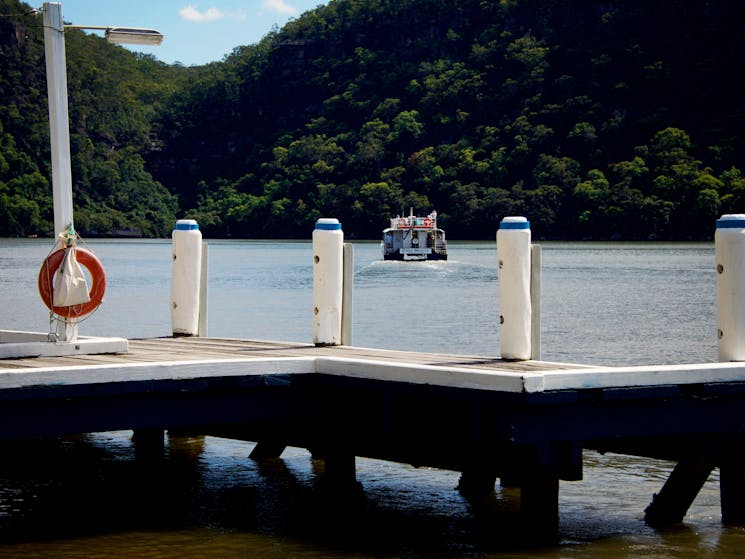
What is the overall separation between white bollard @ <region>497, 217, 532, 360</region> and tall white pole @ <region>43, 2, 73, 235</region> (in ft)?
11.7

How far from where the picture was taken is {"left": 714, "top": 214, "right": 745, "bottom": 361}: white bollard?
33.0ft

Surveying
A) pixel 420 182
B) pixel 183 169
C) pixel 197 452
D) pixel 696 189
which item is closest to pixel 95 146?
pixel 183 169

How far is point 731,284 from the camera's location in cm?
1012

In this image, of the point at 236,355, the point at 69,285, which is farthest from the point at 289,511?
the point at 69,285

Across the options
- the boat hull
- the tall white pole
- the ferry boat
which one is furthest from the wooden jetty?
the boat hull

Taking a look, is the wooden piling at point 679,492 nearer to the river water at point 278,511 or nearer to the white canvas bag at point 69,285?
the river water at point 278,511

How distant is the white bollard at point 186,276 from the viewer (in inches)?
514

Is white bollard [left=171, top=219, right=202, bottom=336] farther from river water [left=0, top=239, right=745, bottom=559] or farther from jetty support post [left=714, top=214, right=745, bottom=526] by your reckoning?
jetty support post [left=714, top=214, right=745, bottom=526]

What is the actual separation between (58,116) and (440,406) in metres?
3.98

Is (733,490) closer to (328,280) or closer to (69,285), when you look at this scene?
(328,280)

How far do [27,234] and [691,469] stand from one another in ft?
474

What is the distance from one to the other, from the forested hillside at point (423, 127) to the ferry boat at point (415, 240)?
29892mm

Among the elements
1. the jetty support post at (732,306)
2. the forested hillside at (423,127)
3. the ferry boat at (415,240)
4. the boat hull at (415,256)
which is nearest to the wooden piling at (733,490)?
the jetty support post at (732,306)

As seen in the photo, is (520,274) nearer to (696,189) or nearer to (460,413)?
(460,413)
